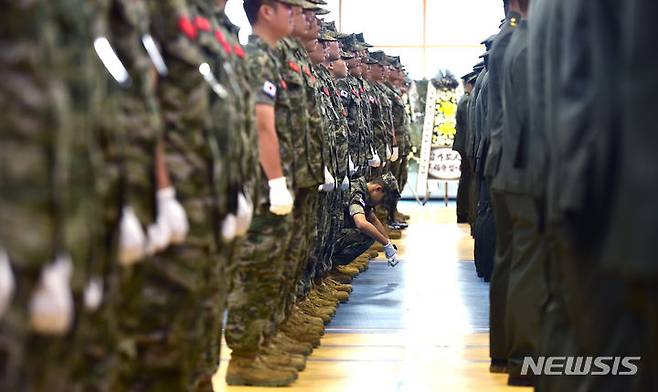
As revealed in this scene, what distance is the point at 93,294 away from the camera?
2197mm

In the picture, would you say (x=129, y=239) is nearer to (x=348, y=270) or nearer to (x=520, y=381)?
(x=520, y=381)

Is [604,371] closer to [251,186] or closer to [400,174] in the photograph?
[251,186]

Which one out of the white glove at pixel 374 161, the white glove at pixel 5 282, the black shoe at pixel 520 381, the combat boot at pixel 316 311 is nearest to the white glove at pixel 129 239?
the white glove at pixel 5 282

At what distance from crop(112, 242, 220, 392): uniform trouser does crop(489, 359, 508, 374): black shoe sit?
2431 mm

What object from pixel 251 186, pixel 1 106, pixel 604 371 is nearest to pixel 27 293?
pixel 1 106

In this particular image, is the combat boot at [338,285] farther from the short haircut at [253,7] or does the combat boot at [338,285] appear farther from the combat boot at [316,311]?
the short haircut at [253,7]

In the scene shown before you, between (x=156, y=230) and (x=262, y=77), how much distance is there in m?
2.08

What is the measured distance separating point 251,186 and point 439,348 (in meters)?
2.42

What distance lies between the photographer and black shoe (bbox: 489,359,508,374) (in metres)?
5.31

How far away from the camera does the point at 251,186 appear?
13.0ft

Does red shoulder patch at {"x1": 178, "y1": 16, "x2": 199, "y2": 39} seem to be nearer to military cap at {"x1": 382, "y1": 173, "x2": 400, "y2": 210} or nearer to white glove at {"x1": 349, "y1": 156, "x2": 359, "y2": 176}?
white glove at {"x1": 349, "y1": 156, "x2": 359, "y2": 176}

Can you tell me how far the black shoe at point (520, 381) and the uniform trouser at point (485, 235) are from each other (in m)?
2.09

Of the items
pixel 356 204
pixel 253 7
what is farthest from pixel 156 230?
pixel 356 204

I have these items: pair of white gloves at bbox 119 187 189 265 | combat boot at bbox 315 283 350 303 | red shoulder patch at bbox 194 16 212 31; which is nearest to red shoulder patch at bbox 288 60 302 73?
red shoulder patch at bbox 194 16 212 31
